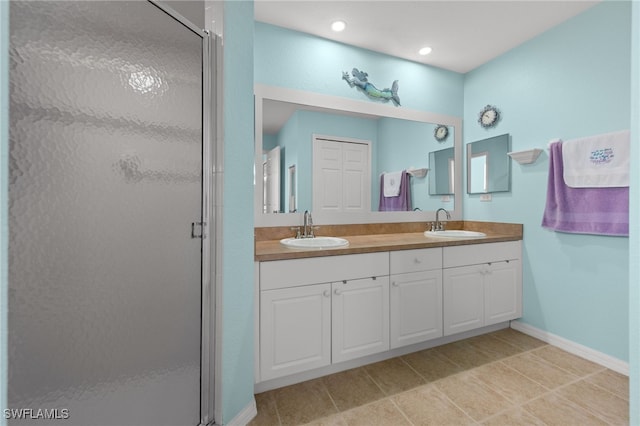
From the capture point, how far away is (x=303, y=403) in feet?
4.93

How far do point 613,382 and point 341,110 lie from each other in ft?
8.30

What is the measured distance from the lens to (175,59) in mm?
1127

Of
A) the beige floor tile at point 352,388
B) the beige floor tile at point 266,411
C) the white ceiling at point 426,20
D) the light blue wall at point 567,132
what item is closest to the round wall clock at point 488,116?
the light blue wall at point 567,132

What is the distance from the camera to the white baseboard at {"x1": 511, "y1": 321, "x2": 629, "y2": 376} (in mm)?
1780

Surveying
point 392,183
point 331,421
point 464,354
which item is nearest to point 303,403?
point 331,421

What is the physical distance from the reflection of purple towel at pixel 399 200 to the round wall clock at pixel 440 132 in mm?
549

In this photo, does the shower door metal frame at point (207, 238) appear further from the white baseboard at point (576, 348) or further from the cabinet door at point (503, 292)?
the white baseboard at point (576, 348)

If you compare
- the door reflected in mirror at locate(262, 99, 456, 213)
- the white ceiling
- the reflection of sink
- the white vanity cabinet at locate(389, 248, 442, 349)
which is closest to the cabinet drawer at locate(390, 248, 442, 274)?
the white vanity cabinet at locate(389, 248, 442, 349)

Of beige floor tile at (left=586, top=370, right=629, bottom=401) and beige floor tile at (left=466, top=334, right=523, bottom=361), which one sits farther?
beige floor tile at (left=466, top=334, right=523, bottom=361)

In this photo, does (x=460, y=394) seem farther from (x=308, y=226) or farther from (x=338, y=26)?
(x=338, y=26)

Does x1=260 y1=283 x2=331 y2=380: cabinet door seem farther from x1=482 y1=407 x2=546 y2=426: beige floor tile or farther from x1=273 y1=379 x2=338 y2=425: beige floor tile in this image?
x1=482 y1=407 x2=546 y2=426: beige floor tile

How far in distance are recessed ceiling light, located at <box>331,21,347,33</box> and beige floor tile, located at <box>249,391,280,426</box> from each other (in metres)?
2.53

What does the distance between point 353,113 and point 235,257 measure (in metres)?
1.62

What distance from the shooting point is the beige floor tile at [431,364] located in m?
1.75
